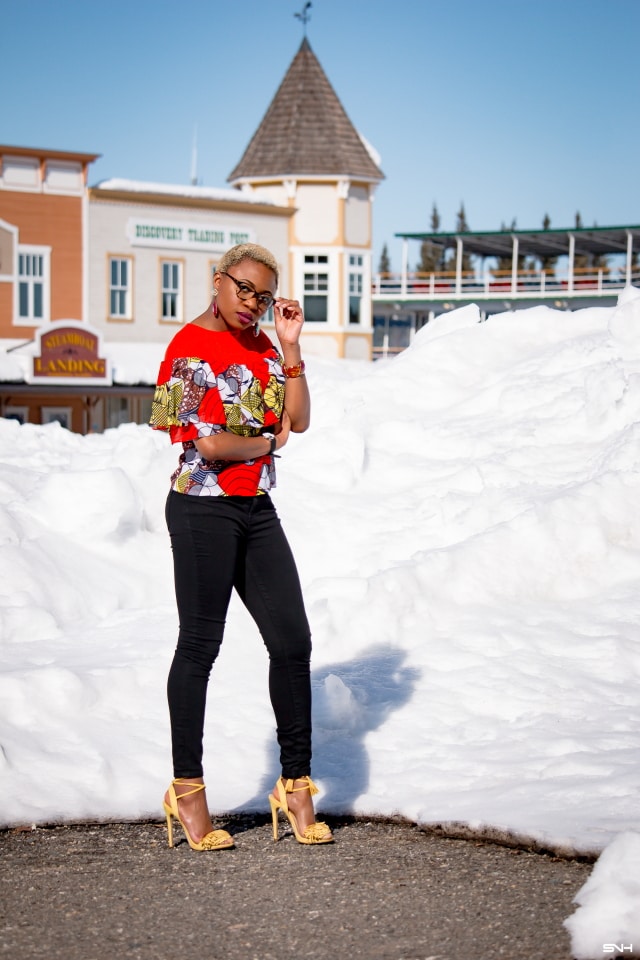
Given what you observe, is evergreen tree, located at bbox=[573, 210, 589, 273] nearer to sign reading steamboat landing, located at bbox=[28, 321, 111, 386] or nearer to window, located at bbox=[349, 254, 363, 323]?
window, located at bbox=[349, 254, 363, 323]

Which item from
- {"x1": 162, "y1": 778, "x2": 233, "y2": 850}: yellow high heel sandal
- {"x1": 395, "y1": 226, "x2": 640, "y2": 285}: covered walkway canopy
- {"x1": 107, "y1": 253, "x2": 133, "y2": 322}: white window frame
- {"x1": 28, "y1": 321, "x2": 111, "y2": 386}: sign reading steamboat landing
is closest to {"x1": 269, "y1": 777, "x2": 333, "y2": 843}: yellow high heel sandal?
{"x1": 162, "y1": 778, "x2": 233, "y2": 850}: yellow high heel sandal

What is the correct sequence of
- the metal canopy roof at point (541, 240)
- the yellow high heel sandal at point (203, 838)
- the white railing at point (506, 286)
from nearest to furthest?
the yellow high heel sandal at point (203, 838), the white railing at point (506, 286), the metal canopy roof at point (541, 240)

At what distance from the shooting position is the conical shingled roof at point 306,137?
38719mm

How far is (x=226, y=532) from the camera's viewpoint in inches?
152

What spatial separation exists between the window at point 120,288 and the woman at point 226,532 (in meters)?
31.4

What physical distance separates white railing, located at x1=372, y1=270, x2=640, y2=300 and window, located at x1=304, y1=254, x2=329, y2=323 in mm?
11865

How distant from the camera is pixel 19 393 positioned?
2970 cm

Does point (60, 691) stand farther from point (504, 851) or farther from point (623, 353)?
point (623, 353)

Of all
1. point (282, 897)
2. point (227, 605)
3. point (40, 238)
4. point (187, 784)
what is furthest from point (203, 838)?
point (40, 238)

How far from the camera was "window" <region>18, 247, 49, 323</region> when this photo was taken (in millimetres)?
33438

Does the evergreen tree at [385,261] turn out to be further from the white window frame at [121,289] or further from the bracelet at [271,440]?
the bracelet at [271,440]

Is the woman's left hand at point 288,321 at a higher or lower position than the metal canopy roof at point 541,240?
lower

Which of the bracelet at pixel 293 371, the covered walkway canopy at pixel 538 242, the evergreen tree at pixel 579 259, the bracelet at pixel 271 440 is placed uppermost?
the evergreen tree at pixel 579 259

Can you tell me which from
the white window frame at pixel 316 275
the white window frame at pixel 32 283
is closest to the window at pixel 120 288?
the white window frame at pixel 32 283
